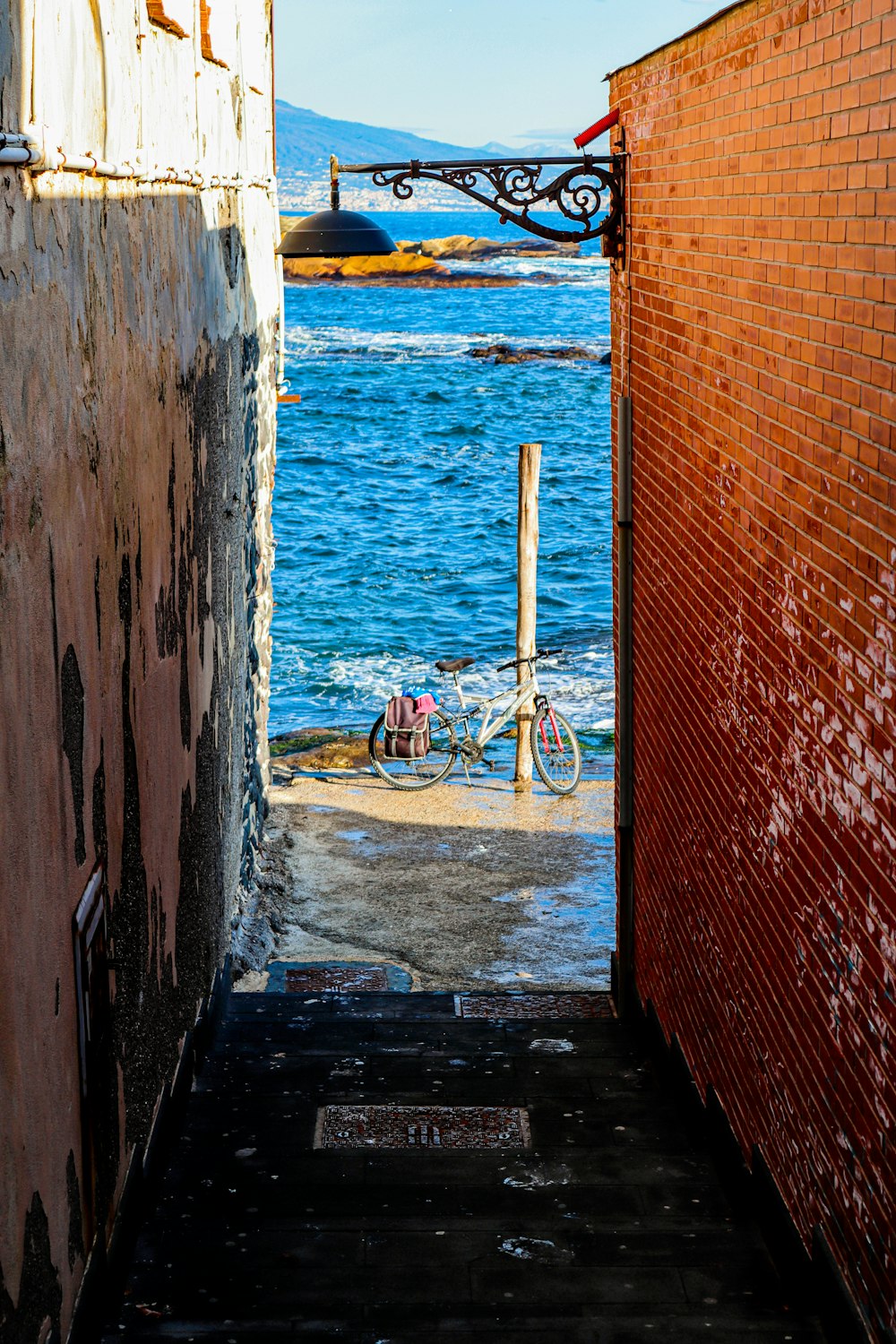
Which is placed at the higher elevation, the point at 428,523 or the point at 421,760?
the point at 428,523

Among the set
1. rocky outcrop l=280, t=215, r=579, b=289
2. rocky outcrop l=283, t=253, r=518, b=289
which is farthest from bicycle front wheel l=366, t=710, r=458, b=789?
rocky outcrop l=283, t=253, r=518, b=289

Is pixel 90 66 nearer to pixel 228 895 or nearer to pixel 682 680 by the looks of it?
pixel 682 680

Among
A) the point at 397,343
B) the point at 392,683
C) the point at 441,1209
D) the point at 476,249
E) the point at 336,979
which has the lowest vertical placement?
the point at 392,683

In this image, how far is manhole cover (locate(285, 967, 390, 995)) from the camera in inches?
340

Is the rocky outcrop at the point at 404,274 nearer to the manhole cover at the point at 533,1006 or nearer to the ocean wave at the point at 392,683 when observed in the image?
the ocean wave at the point at 392,683

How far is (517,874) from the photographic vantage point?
36.1 ft

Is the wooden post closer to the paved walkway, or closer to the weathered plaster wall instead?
the weathered plaster wall

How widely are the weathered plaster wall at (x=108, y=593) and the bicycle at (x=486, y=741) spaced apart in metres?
5.72

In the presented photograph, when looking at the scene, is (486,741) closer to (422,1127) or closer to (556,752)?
(556,752)

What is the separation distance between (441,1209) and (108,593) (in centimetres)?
237

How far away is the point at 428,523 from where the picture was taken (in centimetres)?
3375

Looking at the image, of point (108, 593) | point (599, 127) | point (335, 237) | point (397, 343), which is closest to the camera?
point (108, 593)

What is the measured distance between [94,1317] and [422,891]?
6503 millimetres

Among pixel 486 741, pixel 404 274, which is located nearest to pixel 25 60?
pixel 486 741
